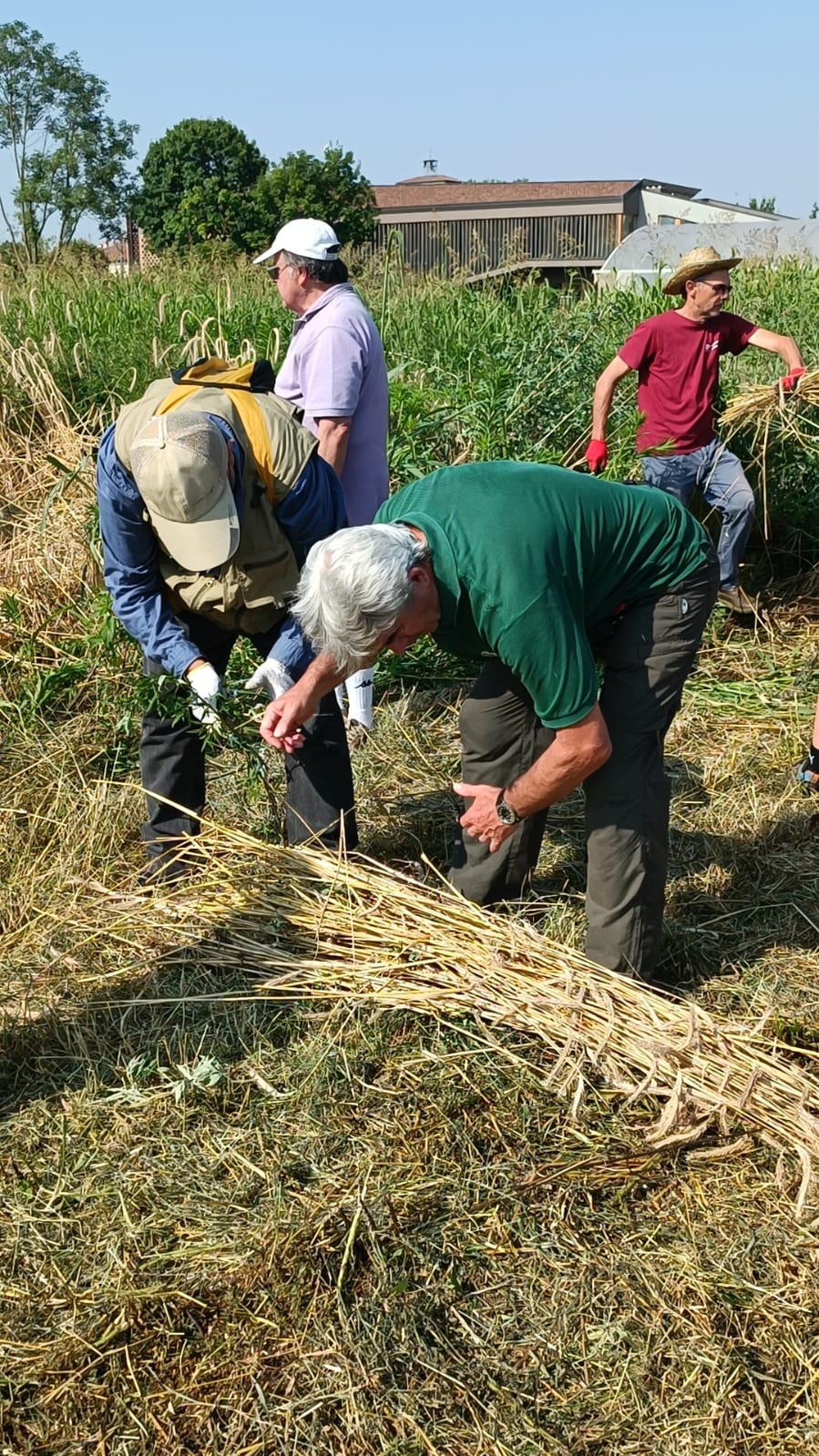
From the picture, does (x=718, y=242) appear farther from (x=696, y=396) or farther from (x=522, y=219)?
(x=522, y=219)

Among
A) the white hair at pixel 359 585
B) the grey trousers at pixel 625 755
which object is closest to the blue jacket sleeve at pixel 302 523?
the grey trousers at pixel 625 755

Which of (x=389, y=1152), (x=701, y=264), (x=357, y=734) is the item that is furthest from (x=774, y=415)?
(x=389, y=1152)

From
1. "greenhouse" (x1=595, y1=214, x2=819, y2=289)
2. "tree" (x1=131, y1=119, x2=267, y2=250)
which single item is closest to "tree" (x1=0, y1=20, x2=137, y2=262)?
"tree" (x1=131, y1=119, x2=267, y2=250)

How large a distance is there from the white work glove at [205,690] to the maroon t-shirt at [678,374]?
10.8 ft

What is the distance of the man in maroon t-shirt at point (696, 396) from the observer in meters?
5.76

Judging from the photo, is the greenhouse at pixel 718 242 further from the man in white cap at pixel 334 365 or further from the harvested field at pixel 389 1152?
the harvested field at pixel 389 1152

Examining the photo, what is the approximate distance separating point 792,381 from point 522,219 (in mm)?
21317

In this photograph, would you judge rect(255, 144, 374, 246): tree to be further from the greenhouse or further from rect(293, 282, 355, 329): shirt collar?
rect(293, 282, 355, 329): shirt collar

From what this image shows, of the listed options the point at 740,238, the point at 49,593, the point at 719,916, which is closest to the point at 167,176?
the point at 740,238

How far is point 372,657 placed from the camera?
248 centimetres

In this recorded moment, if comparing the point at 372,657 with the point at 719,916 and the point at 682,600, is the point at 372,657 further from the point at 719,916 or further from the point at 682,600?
the point at 719,916

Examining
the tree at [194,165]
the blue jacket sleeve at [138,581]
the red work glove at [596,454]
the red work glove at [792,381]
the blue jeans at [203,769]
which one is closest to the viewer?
the blue jacket sleeve at [138,581]

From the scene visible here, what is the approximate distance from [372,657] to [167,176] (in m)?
40.9

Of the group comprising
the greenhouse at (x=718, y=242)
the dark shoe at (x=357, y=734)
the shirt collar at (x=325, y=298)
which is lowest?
the dark shoe at (x=357, y=734)
